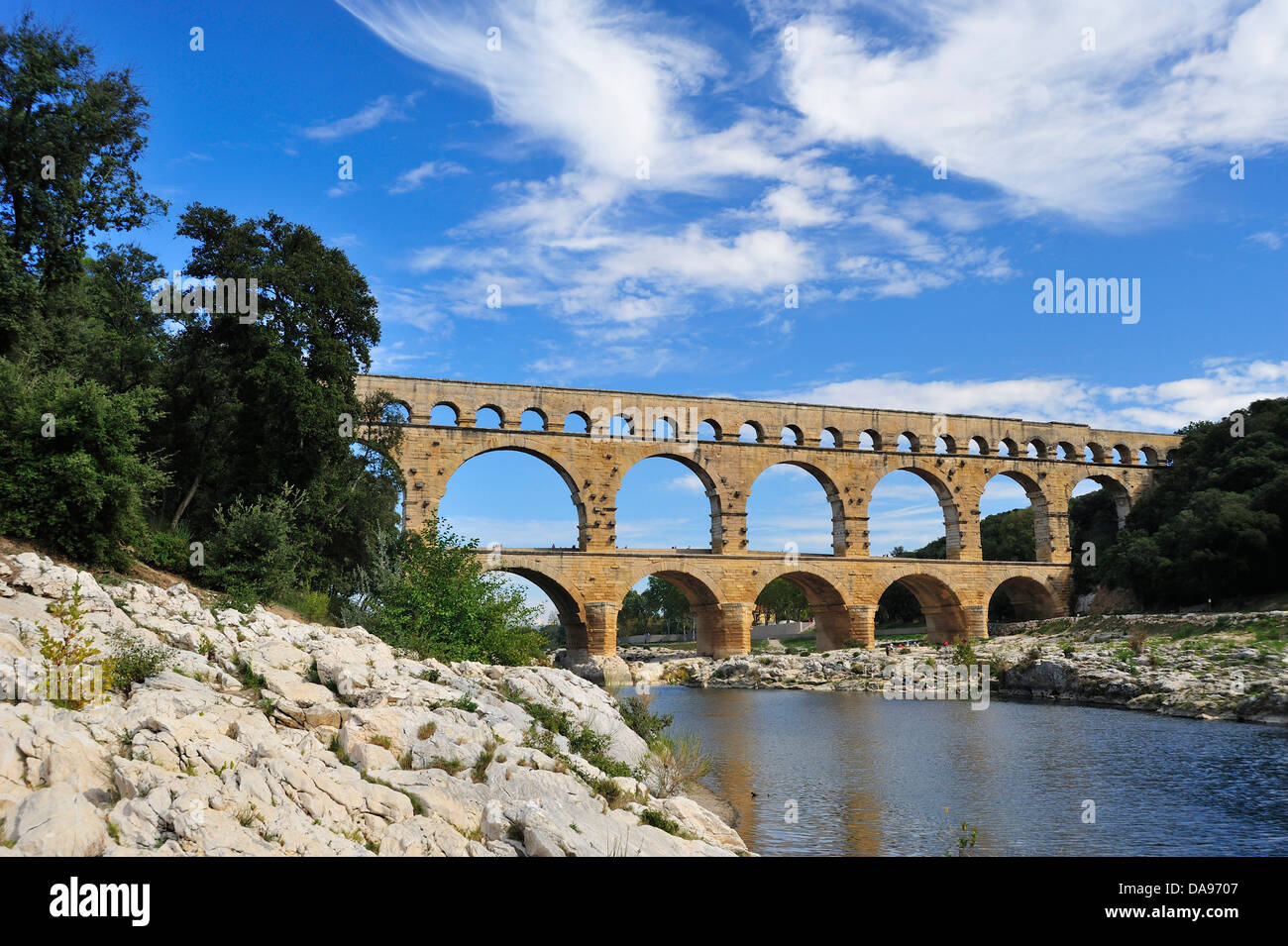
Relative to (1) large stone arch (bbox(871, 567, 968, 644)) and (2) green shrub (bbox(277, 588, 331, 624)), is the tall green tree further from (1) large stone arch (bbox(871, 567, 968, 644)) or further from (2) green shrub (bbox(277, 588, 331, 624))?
(1) large stone arch (bbox(871, 567, 968, 644))

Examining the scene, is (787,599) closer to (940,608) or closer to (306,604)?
(940,608)

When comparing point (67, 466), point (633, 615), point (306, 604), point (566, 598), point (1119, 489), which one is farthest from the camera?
point (633, 615)

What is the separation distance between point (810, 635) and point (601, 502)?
93.1ft

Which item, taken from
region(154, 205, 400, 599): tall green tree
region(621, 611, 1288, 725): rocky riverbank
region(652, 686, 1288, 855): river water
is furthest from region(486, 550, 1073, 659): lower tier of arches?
region(652, 686, 1288, 855): river water

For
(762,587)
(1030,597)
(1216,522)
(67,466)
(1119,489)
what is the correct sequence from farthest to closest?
(1119,489) < (1030,597) < (762,587) < (1216,522) < (67,466)

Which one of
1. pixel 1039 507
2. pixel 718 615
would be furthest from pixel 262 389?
pixel 1039 507

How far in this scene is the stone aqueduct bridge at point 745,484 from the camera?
113ft

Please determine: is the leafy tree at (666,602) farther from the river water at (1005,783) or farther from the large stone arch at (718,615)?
the river water at (1005,783)

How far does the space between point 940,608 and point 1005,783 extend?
97.8ft

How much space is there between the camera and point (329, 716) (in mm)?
8609

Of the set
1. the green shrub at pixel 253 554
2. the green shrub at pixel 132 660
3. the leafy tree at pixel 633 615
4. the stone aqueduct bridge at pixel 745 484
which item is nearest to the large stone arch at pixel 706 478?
the stone aqueduct bridge at pixel 745 484

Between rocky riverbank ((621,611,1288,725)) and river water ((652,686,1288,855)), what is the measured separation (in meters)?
1.35

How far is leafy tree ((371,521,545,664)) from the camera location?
16594 millimetres

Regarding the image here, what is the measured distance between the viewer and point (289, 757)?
687 cm
